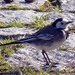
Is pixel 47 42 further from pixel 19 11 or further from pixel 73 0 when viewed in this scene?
pixel 73 0

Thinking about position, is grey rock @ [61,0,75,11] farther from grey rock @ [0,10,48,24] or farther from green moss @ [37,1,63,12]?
grey rock @ [0,10,48,24]

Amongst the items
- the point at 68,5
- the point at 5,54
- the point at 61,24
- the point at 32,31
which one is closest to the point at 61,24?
the point at 61,24

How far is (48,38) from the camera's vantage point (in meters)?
3.38

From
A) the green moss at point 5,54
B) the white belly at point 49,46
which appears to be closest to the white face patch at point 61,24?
the white belly at point 49,46

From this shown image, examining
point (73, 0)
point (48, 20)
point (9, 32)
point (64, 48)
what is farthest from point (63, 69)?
point (73, 0)

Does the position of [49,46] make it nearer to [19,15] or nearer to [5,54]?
[5,54]

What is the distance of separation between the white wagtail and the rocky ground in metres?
0.16

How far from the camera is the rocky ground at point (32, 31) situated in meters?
3.32

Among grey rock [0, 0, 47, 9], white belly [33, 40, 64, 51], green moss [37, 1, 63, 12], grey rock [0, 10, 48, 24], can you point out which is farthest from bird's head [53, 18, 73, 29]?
grey rock [0, 0, 47, 9]

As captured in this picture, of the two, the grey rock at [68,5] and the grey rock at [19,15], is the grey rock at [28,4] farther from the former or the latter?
the grey rock at [68,5]

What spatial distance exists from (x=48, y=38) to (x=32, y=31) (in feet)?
2.78

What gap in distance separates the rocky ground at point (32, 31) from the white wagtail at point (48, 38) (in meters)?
0.16

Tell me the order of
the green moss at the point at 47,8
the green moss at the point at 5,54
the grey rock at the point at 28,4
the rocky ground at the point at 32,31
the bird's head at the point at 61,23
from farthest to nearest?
the grey rock at the point at 28,4 → the green moss at the point at 47,8 → the bird's head at the point at 61,23 → the rocky ground at the point at 32,31 → the green moss at the point at 5,54

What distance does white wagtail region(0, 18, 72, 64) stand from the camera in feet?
11.1
